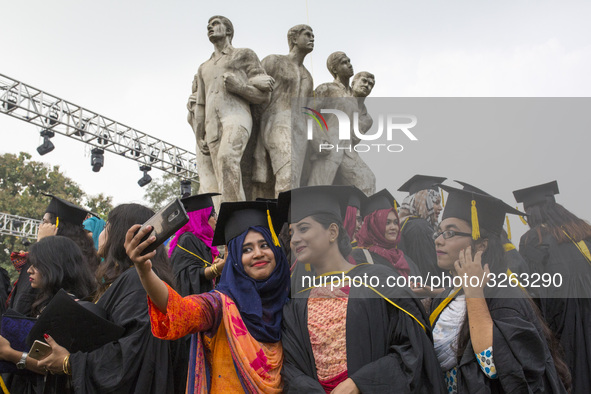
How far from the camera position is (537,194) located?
3.90m

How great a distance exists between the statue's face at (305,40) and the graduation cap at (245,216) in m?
3.87

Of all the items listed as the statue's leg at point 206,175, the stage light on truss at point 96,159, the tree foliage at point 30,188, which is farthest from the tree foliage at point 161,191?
the statue's leg at point 206,175

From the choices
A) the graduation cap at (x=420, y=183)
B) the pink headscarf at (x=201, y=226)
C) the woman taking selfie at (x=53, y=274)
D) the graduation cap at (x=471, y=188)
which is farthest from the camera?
the pink headscarf at (x=201, y=226)

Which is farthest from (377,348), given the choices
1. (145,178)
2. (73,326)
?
(145,178)

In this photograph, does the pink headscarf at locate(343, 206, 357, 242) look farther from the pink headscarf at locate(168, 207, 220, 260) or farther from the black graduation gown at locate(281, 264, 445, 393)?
the pink headscarf at locate(168, 207, 220, 260)

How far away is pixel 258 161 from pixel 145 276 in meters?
4.37

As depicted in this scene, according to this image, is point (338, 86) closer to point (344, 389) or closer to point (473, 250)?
point (473, 250)

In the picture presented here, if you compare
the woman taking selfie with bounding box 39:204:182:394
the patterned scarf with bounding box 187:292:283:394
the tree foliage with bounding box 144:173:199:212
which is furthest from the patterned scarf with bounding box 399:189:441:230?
the tree foliage with bounding box 144:173:199:212

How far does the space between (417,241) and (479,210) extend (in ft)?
4.51

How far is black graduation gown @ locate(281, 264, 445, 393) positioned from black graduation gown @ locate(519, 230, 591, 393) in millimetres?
2000

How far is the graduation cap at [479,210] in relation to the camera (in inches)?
115

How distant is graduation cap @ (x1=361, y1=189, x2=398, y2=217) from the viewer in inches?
169

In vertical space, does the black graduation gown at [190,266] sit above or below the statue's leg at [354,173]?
below

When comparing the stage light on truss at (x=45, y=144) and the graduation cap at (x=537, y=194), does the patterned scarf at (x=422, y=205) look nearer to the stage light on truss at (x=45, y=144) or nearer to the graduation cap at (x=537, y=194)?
the graduation cap at (x=537, y=194)
